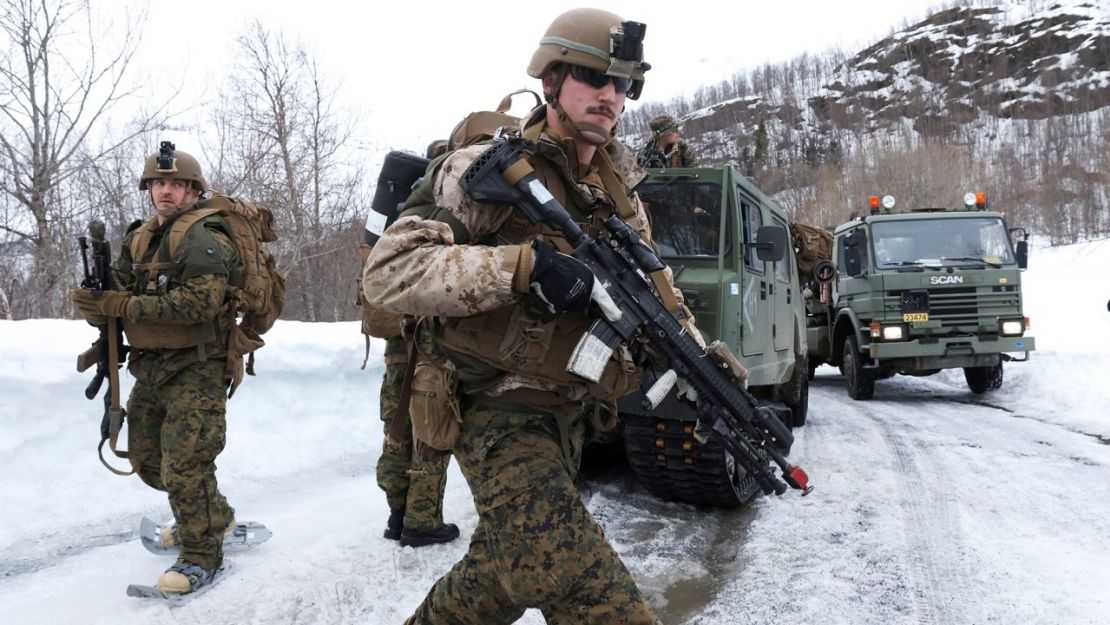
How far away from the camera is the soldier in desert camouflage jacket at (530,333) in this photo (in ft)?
5.65

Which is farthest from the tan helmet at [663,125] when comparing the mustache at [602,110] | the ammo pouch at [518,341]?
the ammo pouch at [518,341]

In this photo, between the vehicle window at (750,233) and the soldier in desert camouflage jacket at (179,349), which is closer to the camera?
the soldier in desert camouflage jacket at (179,349)

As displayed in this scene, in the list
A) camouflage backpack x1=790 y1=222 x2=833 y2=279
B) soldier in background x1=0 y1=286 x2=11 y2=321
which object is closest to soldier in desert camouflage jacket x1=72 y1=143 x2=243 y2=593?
soldier in background x1=0 y1=286 x2=11 y2=321

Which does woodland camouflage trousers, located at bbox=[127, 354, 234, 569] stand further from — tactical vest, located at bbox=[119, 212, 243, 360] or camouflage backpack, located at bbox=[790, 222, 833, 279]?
camouflage backpack, located at bbox=[790, 222, 833, 279]

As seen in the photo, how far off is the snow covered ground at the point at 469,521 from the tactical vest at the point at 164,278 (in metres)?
1.08

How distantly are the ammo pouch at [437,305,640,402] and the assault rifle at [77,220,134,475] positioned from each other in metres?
2.09

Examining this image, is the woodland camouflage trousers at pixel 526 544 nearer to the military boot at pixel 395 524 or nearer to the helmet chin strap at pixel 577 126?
the helmet chin strap at pixel 577 126

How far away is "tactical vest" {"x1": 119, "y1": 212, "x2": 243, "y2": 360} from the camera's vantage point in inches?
128

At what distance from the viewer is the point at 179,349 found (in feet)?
10.8

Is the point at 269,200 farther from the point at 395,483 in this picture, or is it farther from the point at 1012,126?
the point at 1012,126

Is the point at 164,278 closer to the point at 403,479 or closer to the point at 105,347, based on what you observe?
the point at 105,347

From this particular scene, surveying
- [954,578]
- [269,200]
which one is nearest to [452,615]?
[954,578]

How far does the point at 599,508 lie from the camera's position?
4523 mm

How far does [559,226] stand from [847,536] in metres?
2.99
